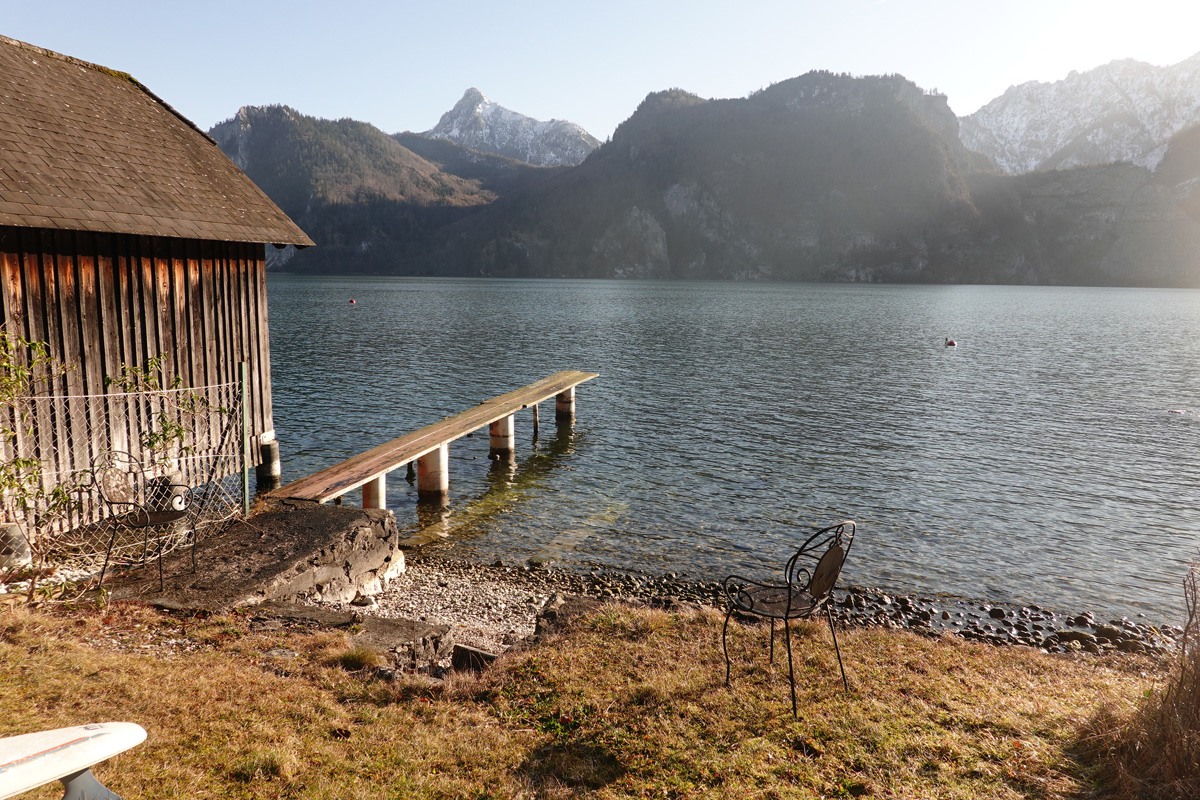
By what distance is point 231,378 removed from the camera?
43.8 feet

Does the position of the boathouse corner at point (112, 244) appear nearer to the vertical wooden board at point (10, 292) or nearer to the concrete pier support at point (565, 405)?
the vertical wooden board at point (10, 292)

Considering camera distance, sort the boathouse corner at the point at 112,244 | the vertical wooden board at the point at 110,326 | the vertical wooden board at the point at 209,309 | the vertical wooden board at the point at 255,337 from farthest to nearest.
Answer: the vertical wooden board at the point at 255,337 → the vertical wooden board at the point at 209,309 → the vertical wooden board at the point at 110,326 → the boathouse corner at the point at 112,244

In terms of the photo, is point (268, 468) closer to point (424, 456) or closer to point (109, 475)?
point (424, 456)

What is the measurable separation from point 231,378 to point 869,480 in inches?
608

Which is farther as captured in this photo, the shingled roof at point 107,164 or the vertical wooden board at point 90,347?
the vertical wooden board at point 90,347

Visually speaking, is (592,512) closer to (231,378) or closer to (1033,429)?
(231,378)

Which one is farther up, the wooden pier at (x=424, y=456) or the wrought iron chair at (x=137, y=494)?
the wrought iron chair at (x=137, y=494)

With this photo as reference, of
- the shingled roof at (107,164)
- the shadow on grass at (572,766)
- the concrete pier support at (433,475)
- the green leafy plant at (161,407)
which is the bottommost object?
the concrete pier support at (433,475)

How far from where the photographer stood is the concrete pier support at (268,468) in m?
14.9

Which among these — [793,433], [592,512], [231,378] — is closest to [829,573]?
[592,512]

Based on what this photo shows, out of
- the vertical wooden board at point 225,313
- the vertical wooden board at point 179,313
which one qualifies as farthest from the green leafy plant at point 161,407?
the vertical wooden board at point 225,313

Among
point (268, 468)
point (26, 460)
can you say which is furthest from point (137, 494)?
point (268, 468)

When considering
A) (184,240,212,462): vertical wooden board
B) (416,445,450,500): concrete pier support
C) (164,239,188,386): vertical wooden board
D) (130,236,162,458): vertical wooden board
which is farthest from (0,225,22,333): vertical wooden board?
(416,445,450,500): concrete pier support

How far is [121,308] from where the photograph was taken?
1077 centimetres
